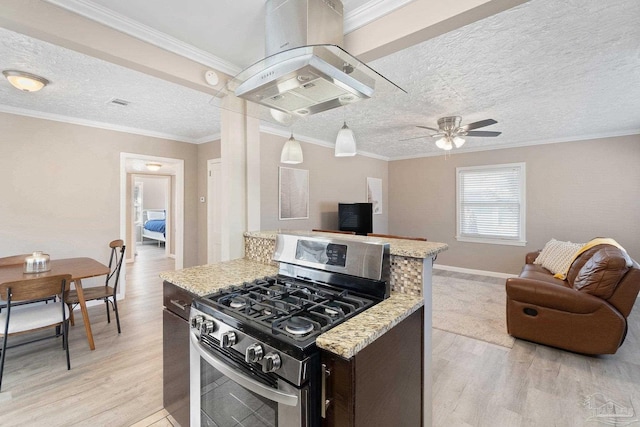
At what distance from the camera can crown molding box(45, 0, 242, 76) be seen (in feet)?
5.11

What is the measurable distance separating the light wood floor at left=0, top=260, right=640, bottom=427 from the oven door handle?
965 mm

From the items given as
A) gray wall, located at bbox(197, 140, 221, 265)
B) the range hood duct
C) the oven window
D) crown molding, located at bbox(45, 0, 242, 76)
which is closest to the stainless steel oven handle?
the oven window

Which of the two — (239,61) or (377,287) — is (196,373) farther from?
(239,61)

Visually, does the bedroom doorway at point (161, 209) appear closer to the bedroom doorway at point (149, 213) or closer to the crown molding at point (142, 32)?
the bedroom doorway at point (149, 213)

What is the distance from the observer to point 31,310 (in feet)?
7.86

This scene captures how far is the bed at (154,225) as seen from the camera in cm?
852

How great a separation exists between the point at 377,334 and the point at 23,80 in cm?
340

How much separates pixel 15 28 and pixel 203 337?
1882mm

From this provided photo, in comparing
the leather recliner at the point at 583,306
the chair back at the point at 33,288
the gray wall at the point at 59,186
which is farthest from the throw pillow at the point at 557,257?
the gray wall at the point at 59,186

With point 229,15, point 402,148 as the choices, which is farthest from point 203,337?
point 402,148

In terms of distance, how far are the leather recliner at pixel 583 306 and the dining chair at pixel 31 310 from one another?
162 inches

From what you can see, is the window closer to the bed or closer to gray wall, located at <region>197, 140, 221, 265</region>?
gray wall, located at <region>197, 140, 221, 265</region>

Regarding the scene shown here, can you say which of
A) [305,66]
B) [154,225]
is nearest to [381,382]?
[305,66]

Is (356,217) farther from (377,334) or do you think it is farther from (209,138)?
(377,334)
